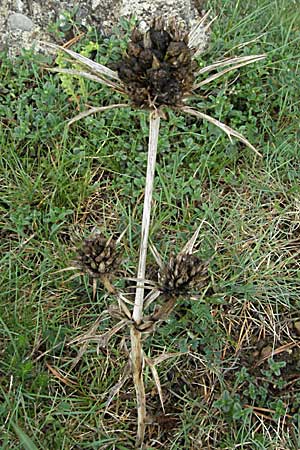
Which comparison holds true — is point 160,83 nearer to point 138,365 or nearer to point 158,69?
point 158,69

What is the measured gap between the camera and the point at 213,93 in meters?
2.46

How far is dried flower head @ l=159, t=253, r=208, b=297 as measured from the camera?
134 cm

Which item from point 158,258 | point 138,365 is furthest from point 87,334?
point 158,258

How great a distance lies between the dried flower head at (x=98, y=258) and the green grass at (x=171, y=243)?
1.93 feet

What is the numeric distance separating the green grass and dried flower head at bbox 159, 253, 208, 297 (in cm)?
65

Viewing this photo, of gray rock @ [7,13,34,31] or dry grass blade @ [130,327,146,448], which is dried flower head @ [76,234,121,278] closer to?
dry grass blade @ [130,327,146,448]

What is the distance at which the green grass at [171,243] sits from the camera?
187 centimetres

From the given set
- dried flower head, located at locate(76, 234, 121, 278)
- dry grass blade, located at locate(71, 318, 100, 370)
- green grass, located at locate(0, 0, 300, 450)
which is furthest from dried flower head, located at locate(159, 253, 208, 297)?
green grass, located at locate(0, 0, 300, 450)

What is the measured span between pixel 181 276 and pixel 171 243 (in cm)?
82

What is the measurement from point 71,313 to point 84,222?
0.35 metres

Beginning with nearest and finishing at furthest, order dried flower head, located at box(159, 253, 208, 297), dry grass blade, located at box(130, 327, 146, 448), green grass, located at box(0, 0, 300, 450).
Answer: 1. dried flower head, located at box(159, 253, 208, 297)
2. dry grass blade, located at box(130, 327, 146, 448)
3. green grass, located at box(0, 0, 300, 450)

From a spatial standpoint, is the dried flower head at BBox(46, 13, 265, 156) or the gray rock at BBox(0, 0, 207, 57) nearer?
the dried flower head at BBox(46, 13, 265, 156)

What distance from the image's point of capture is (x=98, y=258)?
4.53ft

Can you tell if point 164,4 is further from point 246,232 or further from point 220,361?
point 220,361
